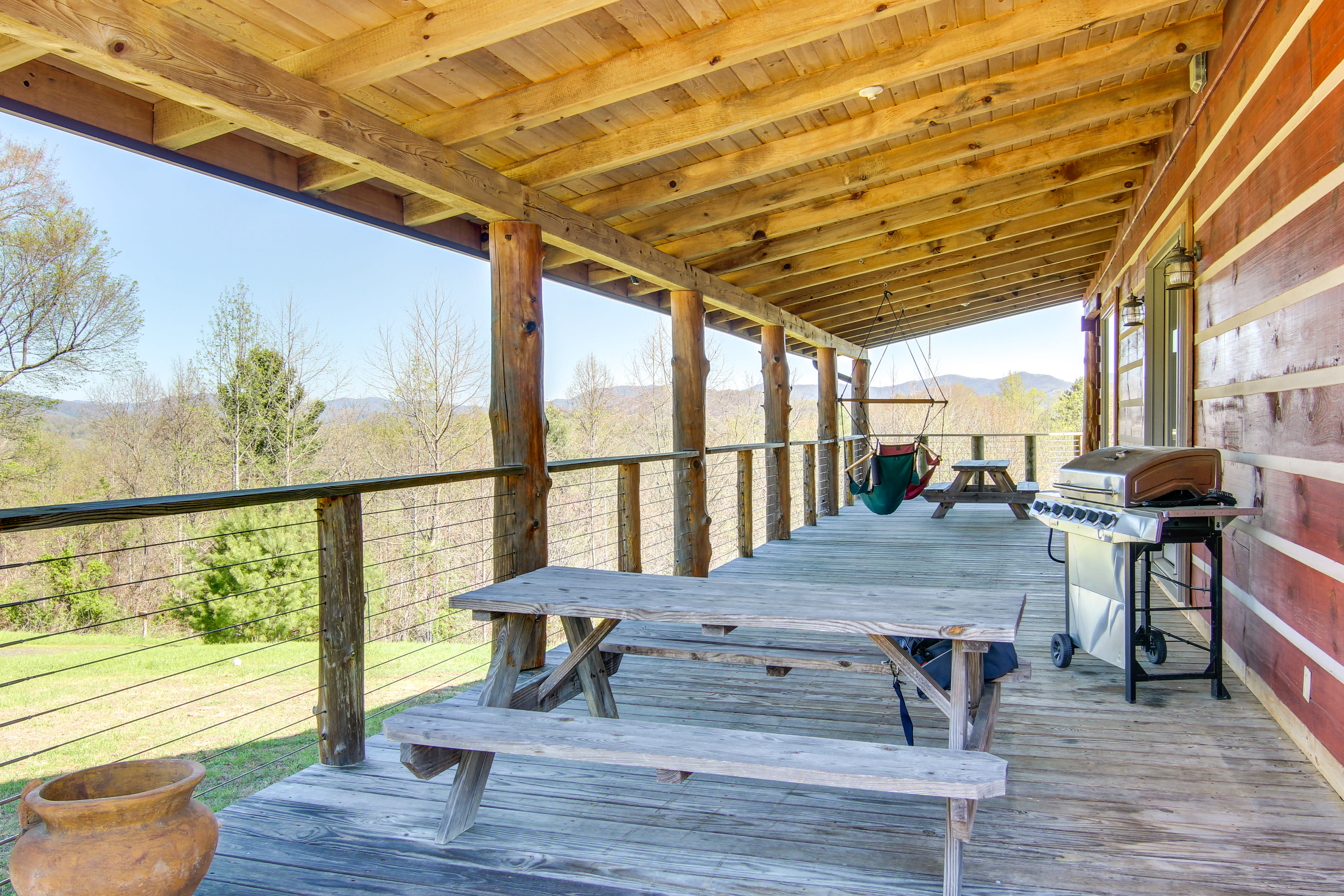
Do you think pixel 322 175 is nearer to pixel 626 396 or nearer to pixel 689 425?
pixel 689 425

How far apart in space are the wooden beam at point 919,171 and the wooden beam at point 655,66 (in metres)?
1.43

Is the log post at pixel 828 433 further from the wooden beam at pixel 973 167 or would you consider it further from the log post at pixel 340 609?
the log post at pixel 340 609

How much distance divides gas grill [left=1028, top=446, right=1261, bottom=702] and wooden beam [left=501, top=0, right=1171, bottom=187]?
1.51 m

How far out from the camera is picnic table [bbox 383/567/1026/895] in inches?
63.2

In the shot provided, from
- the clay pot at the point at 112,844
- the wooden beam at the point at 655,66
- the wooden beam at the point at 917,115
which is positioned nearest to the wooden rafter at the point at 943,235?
the wooden beam at the point at 917,115

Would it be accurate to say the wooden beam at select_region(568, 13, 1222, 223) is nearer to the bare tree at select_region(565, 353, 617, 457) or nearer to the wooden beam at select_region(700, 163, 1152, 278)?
the wooden beam at select_region(700, 163, 1152, 278)

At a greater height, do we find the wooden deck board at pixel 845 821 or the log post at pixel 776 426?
the log post at pixel 776 426

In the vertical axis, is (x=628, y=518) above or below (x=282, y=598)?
above

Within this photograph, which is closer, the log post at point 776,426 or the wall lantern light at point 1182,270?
the wall lantern light at point 1182,270

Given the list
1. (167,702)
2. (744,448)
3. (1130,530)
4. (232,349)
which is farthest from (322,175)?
(232,349)

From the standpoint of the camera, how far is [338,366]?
56.7 ft

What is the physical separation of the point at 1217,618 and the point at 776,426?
4.21m

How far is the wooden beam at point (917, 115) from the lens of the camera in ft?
11.0

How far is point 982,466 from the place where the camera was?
791 cm
